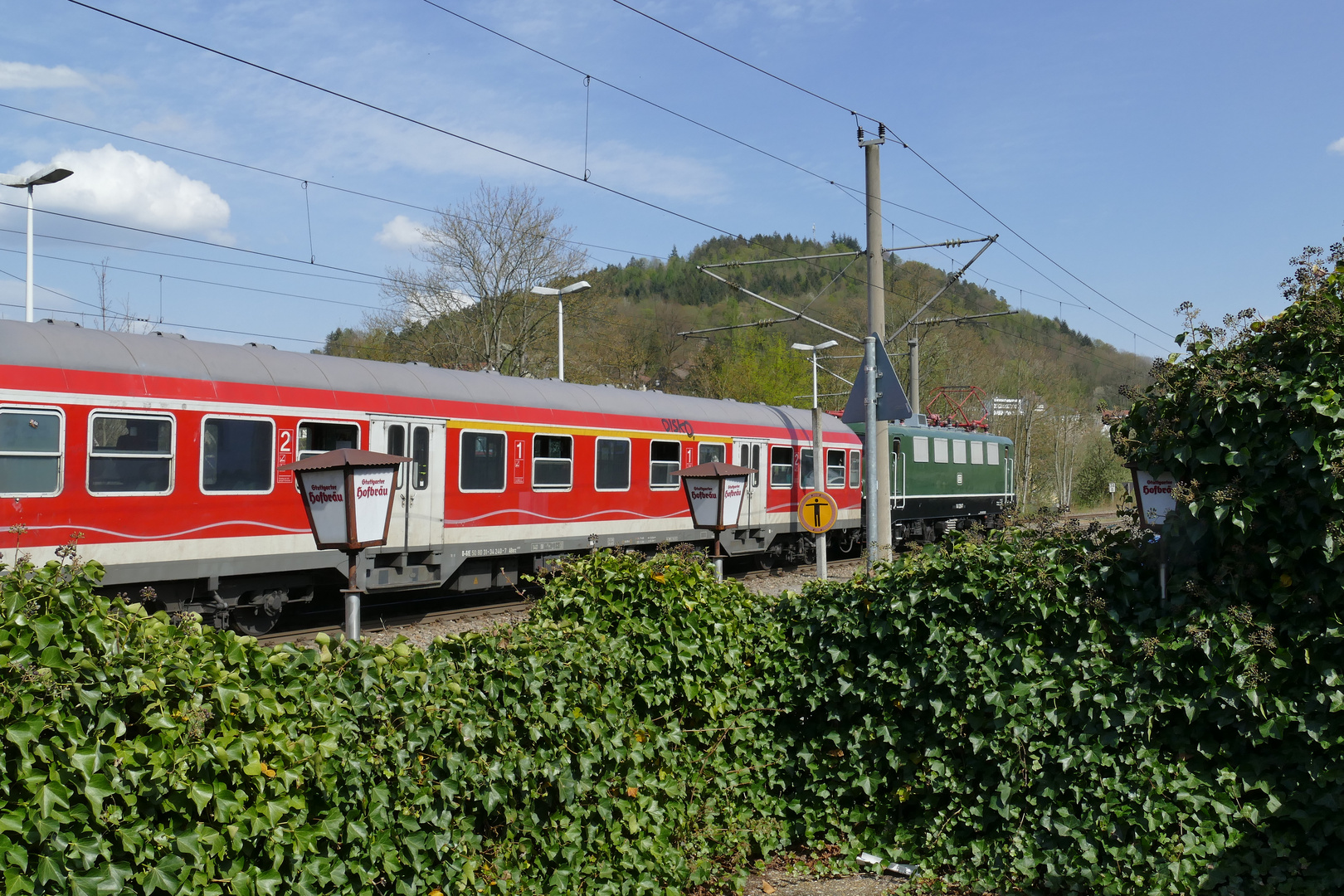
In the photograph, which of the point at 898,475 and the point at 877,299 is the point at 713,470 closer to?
the point at 877,299

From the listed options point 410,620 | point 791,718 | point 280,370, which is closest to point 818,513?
point 410,620

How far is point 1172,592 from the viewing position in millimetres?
4852

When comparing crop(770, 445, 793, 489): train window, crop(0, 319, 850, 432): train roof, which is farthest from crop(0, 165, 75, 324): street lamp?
crop(770, 445, 793, 489): train window

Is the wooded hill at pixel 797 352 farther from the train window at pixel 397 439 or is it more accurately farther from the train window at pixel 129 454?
the train window at pixel 129 454

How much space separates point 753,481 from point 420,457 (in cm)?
809

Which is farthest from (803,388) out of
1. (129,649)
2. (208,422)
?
(129,649)

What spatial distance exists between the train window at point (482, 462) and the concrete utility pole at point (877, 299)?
5.35m

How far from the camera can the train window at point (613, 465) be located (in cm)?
1589

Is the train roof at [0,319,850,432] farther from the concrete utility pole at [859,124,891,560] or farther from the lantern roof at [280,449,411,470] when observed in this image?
the lantern roof at [280,449,411,470]

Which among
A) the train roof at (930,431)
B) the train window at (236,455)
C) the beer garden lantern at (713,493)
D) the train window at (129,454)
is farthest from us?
the train roof at (930,431)

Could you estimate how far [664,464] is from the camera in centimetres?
1733

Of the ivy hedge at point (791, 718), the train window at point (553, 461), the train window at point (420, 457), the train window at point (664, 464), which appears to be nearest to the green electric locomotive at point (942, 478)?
the train window at point (664, 464)

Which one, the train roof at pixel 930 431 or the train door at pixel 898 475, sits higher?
the train roof at pixel 930 431

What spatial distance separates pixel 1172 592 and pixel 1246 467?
0.69m
